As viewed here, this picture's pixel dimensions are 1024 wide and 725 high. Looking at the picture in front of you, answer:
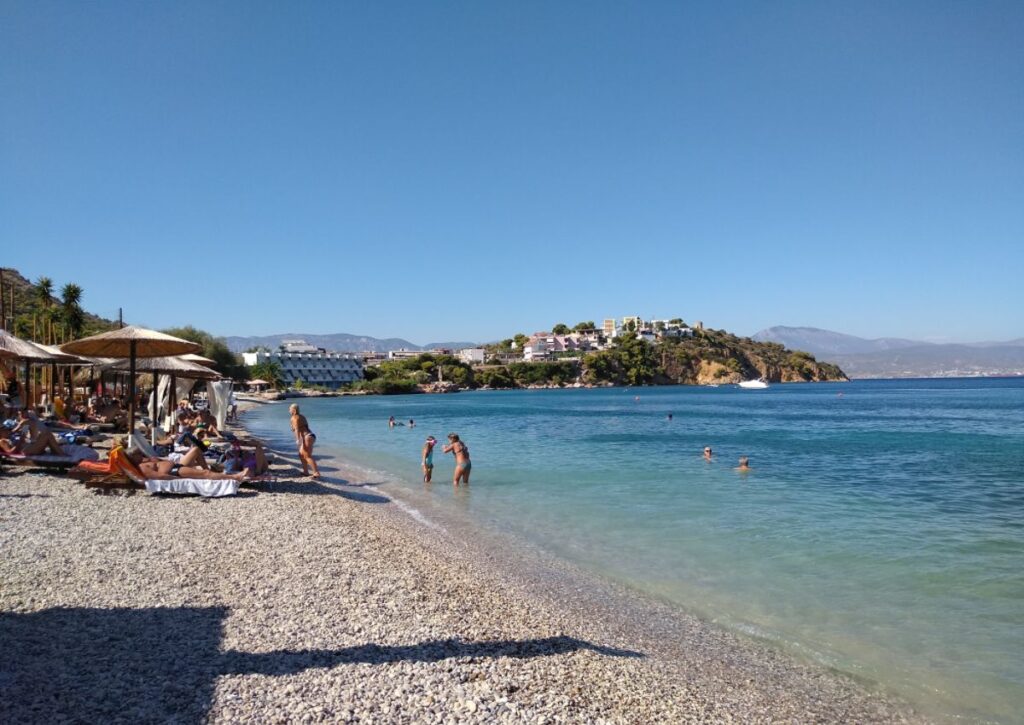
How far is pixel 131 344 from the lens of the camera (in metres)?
11.2

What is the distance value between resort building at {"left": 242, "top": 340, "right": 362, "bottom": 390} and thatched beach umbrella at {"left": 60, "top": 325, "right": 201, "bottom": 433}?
125 m

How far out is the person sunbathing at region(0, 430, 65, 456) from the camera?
433 inches

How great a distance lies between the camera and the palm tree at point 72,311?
4888 cm

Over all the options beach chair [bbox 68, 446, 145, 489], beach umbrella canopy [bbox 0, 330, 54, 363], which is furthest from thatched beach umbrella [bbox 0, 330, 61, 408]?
beach chair [bbox 68, 446, 145, 489]

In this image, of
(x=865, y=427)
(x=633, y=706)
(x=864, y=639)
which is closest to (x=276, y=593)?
(x=633, y=706)

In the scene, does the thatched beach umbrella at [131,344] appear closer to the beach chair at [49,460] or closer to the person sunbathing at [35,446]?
the person sunbathing at [35,446]

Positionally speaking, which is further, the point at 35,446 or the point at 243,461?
the point at 243,461

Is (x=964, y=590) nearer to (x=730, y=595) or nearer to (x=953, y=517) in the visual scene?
(x=730, y=595)

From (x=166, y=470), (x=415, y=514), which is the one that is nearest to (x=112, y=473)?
(x=166, y=470)

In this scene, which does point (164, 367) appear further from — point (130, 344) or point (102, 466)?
point (102, 466)

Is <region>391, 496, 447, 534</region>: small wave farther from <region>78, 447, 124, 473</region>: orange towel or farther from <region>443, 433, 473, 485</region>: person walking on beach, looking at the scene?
<region>78, 447, 124, 473</region>: orange towel

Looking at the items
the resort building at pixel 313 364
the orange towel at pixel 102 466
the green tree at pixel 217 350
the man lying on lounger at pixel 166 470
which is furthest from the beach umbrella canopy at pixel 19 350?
the resort building at pixel 313 364

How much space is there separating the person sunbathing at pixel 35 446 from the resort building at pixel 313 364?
411 ft

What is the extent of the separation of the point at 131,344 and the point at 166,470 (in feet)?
7.99
